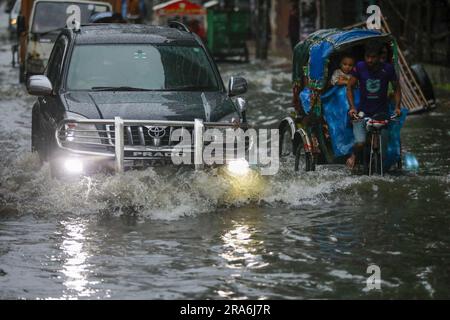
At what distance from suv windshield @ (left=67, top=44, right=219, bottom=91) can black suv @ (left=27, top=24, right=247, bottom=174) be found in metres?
0.01

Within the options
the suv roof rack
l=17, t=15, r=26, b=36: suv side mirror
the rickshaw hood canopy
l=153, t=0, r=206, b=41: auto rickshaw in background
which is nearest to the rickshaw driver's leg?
the rickshaw hood canopy

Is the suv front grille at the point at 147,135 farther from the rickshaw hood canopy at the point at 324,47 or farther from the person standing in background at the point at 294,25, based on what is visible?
the person standing in background at the point at 294,25

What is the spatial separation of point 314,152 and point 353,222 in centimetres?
266

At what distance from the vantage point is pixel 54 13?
85.8 ft

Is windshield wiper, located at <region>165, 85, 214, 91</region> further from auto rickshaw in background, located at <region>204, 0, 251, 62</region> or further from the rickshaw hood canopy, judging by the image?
auto rickshaw in background, located at <region>204, 0, 251, 62</region>

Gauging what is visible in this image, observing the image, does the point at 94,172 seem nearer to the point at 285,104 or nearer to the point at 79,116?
the point at 79,116

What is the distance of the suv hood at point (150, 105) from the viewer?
11.9m

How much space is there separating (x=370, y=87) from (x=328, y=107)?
68 cm

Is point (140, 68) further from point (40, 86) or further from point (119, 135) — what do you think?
point (119, 135)

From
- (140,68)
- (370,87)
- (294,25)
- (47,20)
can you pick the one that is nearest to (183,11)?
(294,25)

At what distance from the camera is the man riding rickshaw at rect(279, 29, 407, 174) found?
1341 centimetres

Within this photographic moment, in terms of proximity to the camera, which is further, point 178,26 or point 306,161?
point 178,26

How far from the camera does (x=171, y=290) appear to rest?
850 cm
